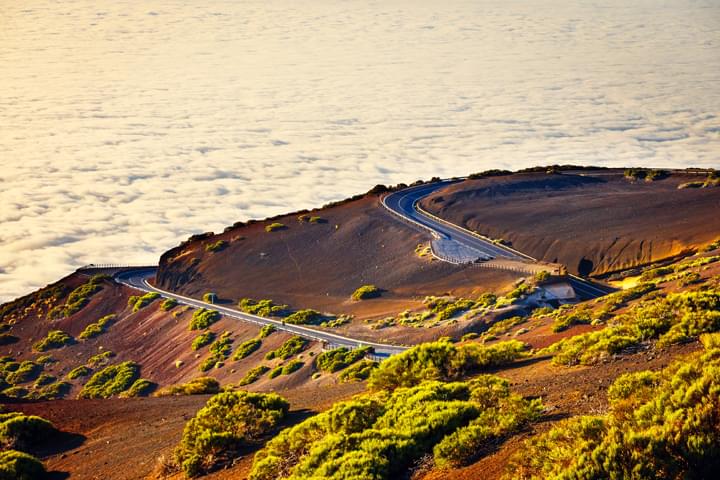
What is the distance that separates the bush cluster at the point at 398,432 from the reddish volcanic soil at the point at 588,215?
4601 centimetres

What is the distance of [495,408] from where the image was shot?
15.0 m

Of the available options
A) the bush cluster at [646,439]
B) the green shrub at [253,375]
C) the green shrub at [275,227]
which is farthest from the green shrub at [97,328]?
the bush cluster at [646,439]

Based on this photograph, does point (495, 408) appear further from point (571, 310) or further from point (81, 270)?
point (81, 270)

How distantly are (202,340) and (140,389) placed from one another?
16.9ft

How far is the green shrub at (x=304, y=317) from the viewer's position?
55.5 m

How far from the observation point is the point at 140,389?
176ft

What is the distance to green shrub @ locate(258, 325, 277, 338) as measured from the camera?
52750 millimetres

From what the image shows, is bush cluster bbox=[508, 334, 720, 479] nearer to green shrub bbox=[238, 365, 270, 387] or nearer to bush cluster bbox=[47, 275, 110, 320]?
green shrub bbox=[238, 365, 270, 387]

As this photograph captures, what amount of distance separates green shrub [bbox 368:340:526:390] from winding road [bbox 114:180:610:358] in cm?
2104

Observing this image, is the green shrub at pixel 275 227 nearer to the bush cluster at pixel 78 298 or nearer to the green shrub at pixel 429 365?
the bush cluster at pixel 78 298

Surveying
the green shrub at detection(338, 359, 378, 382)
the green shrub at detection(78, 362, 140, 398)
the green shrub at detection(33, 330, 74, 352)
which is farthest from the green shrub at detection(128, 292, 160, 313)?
the green shrub at detection(338, 359, 378, 382)

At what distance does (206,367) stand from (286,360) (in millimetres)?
6967

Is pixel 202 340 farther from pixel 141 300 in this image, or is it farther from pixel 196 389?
pixel 196 389

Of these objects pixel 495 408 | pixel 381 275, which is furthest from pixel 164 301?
pixel 495 408
